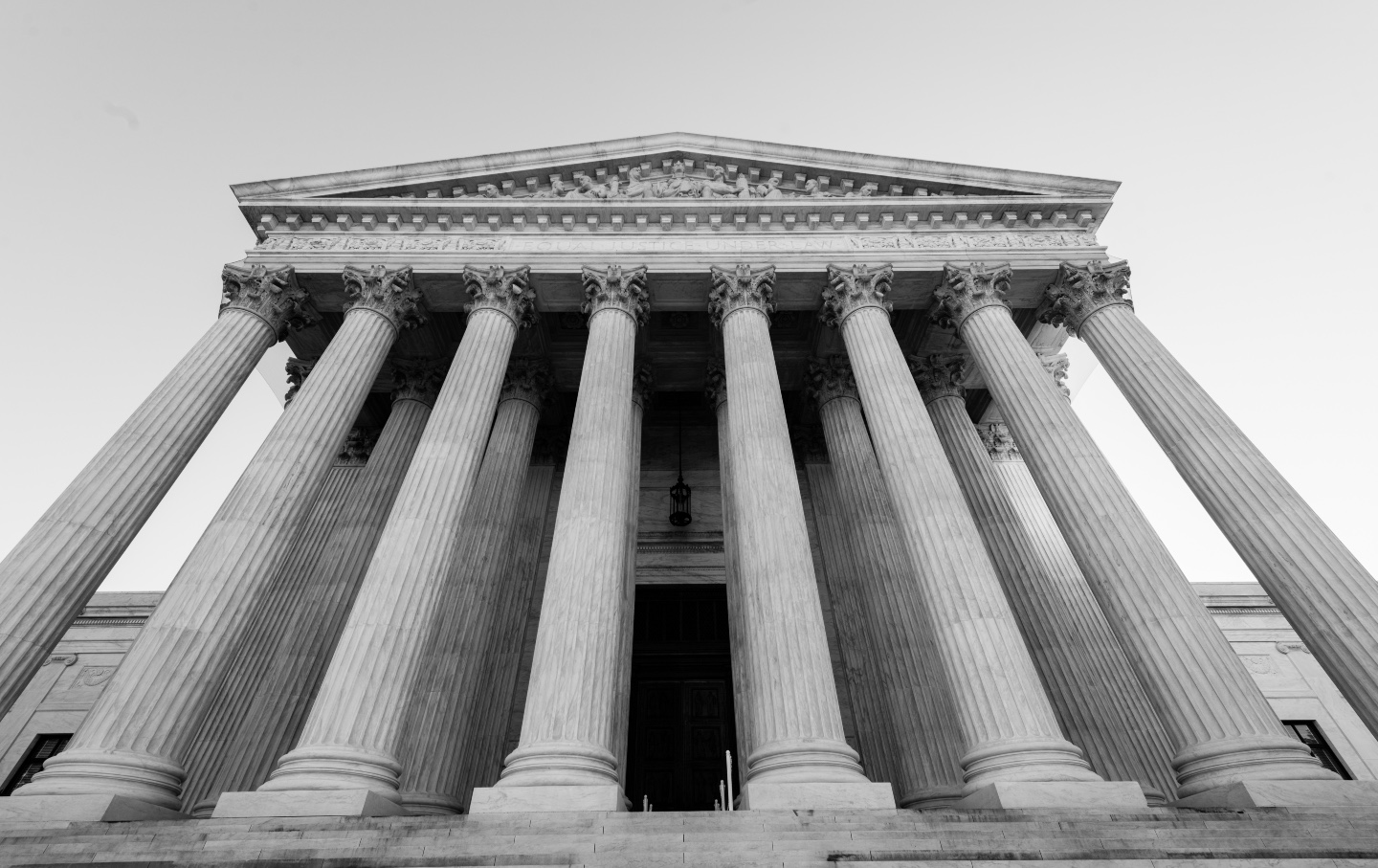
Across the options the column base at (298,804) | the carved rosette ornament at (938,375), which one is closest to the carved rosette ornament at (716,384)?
the carved rosette ornament at (938,375)

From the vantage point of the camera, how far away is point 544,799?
31.0 feet

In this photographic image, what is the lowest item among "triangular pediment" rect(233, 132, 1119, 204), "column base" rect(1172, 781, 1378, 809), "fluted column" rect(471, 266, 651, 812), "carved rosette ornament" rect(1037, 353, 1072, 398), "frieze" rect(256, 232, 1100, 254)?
"column base" rect(1172, 781, 1378, 809)

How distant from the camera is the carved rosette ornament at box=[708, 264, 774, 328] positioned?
17219 millimetres

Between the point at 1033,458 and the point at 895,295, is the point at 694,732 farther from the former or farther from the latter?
the point at 895,295

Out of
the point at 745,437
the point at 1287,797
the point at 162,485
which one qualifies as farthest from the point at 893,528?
the point at 162,485

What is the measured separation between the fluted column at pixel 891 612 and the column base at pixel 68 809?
486 inches

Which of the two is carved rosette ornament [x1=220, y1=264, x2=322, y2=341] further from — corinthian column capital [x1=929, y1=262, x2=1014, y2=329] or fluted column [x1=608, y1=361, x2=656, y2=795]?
corinthian column capital [x1=929, y1=262, x2=1014, y2=329]

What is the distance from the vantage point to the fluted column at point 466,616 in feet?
44.0

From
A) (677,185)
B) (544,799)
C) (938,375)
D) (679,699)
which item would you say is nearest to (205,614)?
(544,799)

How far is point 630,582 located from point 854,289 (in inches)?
329

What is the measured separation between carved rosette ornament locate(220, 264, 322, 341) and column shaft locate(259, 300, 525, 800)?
457cm

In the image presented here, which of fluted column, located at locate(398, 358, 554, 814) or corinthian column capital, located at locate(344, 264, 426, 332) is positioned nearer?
fluted column, located at locate(398, 358, 554, 814)

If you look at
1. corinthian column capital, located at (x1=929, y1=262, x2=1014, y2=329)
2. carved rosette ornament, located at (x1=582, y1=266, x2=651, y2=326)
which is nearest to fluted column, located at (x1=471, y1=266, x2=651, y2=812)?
carved rosette ornament, located at (x1=582, y1=266, x2=651, y2=326)

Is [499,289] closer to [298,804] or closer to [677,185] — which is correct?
[677,185]
